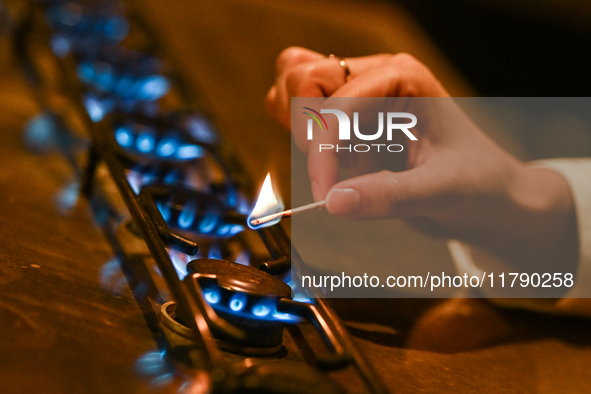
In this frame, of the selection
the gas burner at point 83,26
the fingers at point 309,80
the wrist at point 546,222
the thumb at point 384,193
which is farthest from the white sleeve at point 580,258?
the gas burner at point 83,26

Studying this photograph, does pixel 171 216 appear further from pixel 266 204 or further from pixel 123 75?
pixel 123 75

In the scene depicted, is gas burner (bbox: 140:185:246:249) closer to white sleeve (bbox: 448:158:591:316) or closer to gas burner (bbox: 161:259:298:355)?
gas burner (bbox: 161:259:298:355)

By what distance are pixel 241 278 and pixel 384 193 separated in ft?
0.63

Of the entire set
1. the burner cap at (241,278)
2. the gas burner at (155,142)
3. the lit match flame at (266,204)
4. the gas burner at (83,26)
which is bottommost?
the burner cap at (241,278)

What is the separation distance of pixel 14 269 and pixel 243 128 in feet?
1.81

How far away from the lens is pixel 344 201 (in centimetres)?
47

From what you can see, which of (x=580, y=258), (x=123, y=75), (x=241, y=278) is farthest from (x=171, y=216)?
(x=580, y=258)

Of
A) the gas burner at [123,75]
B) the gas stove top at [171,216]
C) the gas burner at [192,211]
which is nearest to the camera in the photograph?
the gas stove top at [171,216]

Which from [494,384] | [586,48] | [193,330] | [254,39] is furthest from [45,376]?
[586,48]

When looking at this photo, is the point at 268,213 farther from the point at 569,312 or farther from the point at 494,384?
the point at 569,312

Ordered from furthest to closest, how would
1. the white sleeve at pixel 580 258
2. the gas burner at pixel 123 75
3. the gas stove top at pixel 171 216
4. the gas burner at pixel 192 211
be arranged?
the gas burner at pixel 123 75, the white sleeve at pixel 580 258, the gas burner at pixel 192 211, the gas stove top at pixel 171 216

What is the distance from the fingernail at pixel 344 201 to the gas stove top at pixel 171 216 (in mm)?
66

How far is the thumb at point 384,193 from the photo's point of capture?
1.53 feet

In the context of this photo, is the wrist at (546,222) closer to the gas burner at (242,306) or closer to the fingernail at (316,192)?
the fingernail at (316,192)
